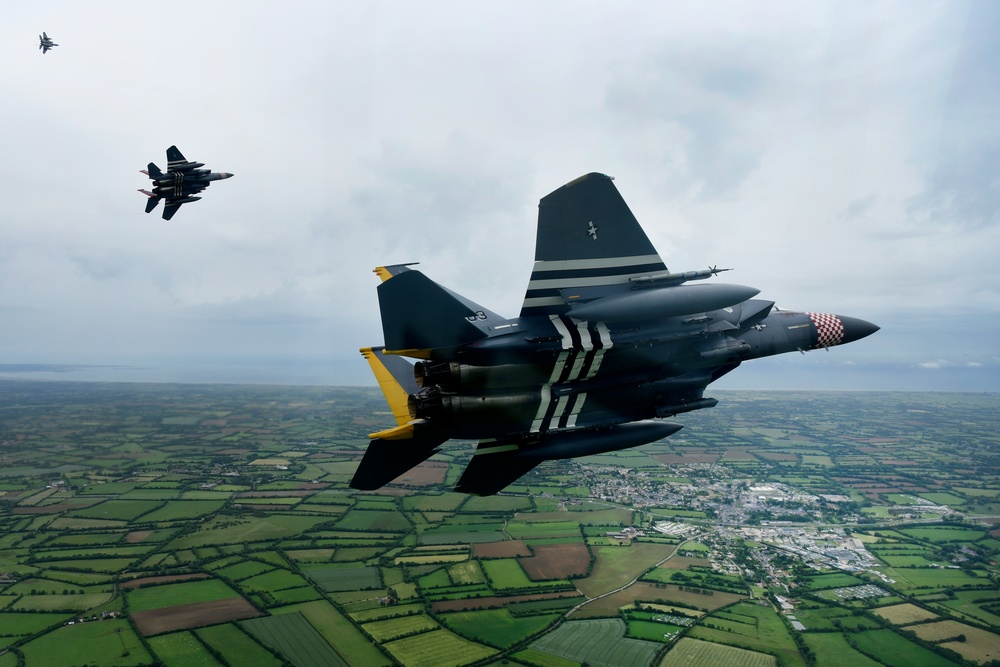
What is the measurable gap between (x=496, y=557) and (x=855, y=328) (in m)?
29.5

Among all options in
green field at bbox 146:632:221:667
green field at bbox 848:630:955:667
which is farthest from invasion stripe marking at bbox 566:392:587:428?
green field at bbox 848:630:955:667

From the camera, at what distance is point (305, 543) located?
129 feet

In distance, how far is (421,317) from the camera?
9.39m

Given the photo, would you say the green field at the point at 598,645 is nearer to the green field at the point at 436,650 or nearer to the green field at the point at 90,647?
the green field at the point at 436,650

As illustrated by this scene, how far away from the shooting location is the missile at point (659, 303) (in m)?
9.75

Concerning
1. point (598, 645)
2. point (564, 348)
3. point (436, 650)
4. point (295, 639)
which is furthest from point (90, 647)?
point (564, 348)

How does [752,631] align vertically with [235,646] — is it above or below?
below

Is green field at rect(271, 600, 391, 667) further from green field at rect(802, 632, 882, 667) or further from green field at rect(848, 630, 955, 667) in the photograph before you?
green field at rect(848, 630, 955, 667)

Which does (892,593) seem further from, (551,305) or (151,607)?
(151,607)

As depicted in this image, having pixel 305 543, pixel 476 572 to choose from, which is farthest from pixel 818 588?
pixel 305 543

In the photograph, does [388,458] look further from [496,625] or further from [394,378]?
[496,625]

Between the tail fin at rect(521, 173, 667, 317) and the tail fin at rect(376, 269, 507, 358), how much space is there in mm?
1309

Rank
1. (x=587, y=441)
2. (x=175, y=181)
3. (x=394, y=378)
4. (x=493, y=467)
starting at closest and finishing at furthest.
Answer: (x=587, y=441), (x=493, y=467), (x=394, y=378), (x=175, y=181)

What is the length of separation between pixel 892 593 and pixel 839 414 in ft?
258
